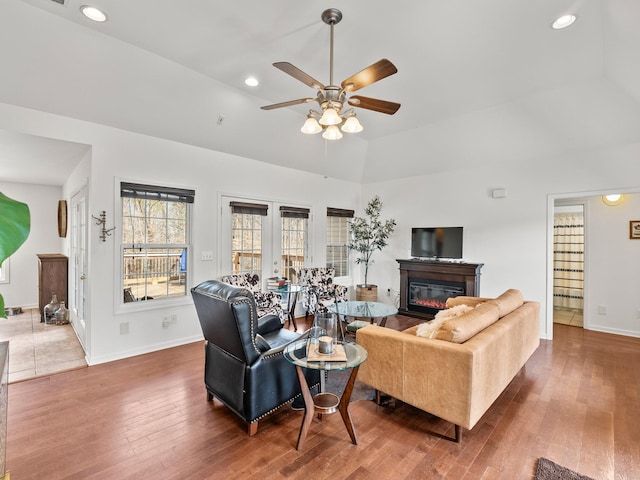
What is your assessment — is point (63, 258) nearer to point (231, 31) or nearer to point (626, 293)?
point (231, 31)

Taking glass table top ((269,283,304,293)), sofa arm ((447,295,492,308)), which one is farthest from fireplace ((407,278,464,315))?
glass table top ((269,283,304,293))

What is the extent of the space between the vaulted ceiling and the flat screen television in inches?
60.0

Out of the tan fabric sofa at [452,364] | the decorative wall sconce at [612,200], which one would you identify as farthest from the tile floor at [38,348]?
the decorative wall sconce at [612,200]

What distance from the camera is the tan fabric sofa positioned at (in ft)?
6.97

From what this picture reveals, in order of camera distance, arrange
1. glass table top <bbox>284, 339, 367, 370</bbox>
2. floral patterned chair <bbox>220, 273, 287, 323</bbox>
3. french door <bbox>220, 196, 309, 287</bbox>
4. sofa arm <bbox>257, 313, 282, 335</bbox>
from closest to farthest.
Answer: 1. glass table top <bbox>284, 339, 367, 370</bbox>
2. sofa arm <bbox>257, 313, 282, 335</bbox>
3. floral patterned chair <bbox>220, 273, 287, 323</bbox>
4. french door <bbox>220, 196, 309, 287</bbox>

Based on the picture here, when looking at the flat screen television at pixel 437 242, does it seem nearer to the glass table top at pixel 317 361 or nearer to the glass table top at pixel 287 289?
the glass table top at pixel 287 289

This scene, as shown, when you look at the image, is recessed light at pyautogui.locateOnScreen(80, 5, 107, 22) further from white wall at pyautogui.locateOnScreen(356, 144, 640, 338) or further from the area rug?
white wall at pyautogui.locateOnScreen(356, 144, 640, 338)

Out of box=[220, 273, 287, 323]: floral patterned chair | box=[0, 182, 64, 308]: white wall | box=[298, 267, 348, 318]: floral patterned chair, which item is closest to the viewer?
box=[220, 273, 287, 323]: floral patterned chair

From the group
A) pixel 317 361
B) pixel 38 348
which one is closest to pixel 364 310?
pixel 317 361

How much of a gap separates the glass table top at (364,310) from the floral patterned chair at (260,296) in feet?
2.47

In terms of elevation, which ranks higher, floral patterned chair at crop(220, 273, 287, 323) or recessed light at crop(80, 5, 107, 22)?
recessed light at crop(80, 5, 107, 22)

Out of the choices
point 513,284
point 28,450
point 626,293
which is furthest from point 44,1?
point 626,293

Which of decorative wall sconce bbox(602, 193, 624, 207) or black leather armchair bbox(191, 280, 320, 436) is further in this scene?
decorative wall sconce bbox(602, 193, 624, 207)

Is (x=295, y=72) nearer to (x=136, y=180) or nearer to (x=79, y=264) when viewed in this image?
(x=136, y=180)
